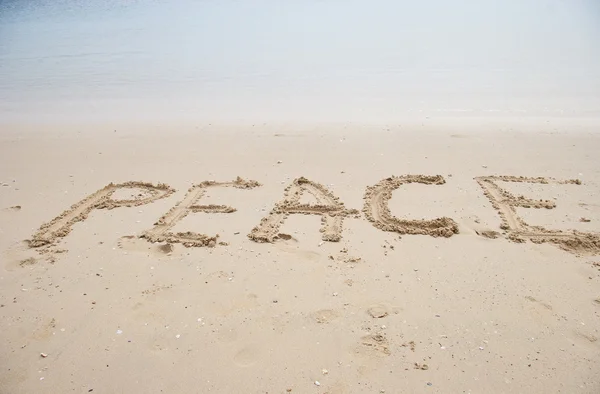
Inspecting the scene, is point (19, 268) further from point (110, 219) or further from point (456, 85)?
point (456, 85)

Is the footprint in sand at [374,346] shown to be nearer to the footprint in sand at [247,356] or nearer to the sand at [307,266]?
the sand at [307,266]

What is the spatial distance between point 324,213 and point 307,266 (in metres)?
0.92

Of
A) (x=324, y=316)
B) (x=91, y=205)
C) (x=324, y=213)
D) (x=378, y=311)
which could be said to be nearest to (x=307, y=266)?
(x=324, y=316)

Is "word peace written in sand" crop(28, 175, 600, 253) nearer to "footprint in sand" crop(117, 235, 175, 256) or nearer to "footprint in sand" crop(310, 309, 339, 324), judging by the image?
"footprint in sand" crop(117, 235, 175, 256)

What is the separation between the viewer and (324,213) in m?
4.40

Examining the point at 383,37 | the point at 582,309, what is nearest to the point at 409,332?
the point at 582,309

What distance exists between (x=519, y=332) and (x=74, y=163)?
542 cm

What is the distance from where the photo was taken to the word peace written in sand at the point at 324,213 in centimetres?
393

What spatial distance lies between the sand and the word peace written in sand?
0.02m

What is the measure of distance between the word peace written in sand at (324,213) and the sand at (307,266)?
0.9 inches

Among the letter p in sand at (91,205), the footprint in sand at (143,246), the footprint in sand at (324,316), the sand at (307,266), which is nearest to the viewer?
the sand at (307,266)

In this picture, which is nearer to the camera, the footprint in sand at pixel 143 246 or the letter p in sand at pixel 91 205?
the footprint in sand at pixel 143 246

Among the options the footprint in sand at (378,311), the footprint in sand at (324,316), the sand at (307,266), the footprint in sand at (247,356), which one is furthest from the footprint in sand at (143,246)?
the footprint in sand at (378,311)

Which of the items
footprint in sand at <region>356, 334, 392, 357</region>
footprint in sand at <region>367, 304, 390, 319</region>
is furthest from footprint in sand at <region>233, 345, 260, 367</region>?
footprint in sand at <region>367, 304, 390, 319</region>
